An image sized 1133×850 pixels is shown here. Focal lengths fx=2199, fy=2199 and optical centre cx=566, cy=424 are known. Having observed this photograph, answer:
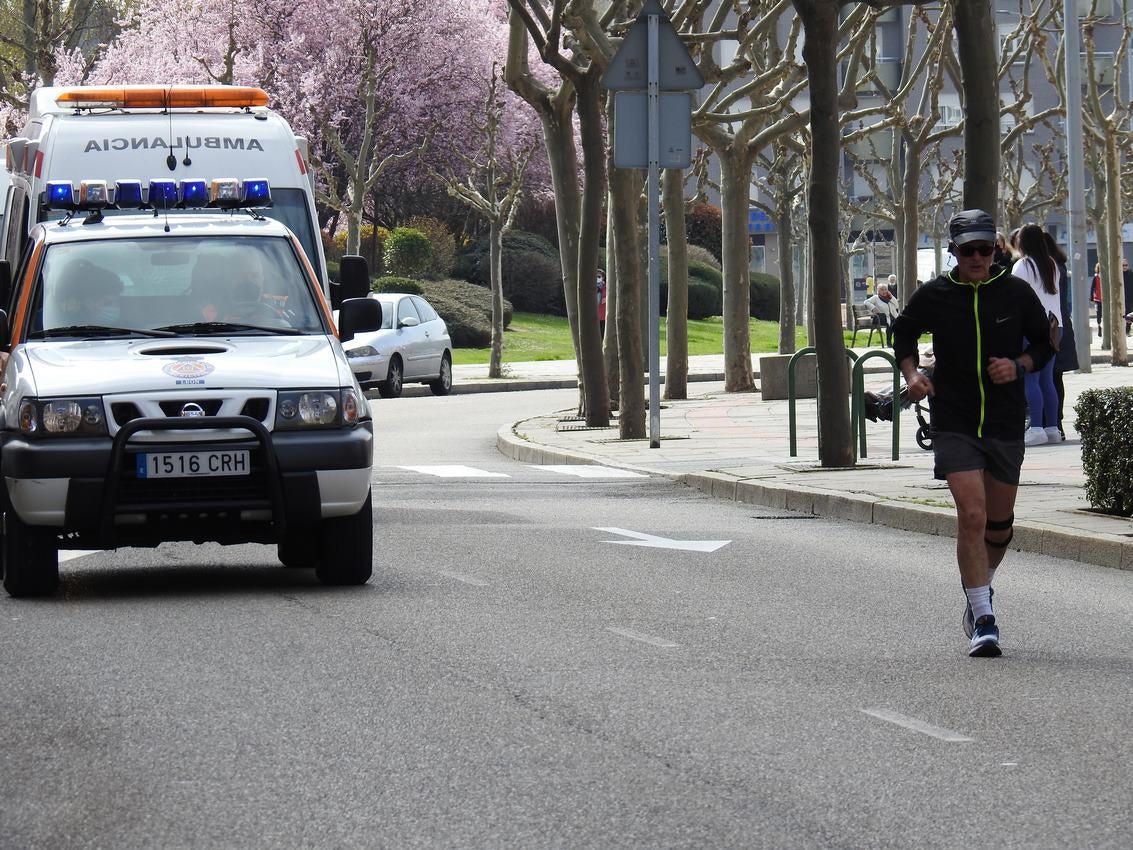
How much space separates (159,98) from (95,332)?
540cm

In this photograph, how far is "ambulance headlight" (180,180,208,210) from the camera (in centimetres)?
1270

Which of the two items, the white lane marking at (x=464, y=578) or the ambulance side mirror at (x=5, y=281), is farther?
the ambulance side mirror at (x=5, y=281)

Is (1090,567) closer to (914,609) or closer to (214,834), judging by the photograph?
(914,609)

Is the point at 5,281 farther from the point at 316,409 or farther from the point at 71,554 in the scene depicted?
the point at 316,409

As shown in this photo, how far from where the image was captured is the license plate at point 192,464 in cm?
1001

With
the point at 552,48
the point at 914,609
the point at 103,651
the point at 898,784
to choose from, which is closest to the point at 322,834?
the point at 898,784

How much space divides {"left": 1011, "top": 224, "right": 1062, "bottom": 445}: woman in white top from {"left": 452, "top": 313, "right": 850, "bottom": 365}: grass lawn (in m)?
26.7

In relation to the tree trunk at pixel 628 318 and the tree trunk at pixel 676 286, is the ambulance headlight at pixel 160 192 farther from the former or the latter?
the tree trunk at pixel 676 286

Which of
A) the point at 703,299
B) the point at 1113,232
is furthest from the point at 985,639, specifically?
the point at 703,299

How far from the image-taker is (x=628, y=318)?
71.3ft

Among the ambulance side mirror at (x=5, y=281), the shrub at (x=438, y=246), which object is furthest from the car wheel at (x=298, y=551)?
the shrub at (x=438, y=246)

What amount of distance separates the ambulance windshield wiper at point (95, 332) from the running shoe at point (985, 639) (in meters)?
4.53

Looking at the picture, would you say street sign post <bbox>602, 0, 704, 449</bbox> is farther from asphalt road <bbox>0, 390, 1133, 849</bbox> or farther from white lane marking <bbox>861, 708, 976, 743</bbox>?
white lane marking <bbox>861, 708, 976, 743</bbox>

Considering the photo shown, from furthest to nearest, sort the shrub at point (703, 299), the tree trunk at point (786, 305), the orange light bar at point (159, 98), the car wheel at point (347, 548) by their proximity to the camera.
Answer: the shrub at point (703, 299)
the tree trunk at point (786, 305)
the orange light bar at point (159, 98)
the car wheel at point (347, 548)
